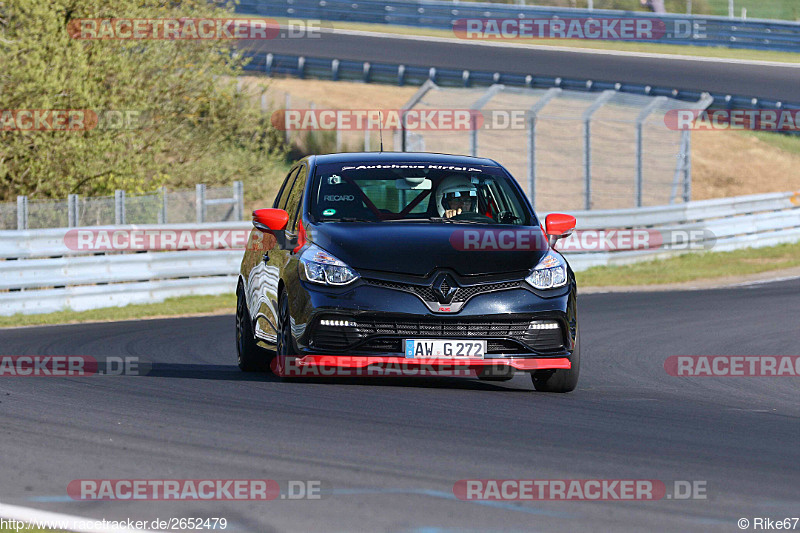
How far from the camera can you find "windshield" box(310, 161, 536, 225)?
9.57m

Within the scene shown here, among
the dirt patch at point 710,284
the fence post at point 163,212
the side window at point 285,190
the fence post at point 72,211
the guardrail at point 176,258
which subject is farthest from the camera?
the dirt patch at point 710,284

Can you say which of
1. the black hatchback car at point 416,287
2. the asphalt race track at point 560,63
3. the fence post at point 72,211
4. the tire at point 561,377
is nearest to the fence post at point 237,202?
the fence post at point 72,211

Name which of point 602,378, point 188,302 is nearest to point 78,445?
point 602,378

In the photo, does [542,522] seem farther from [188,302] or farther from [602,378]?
[188,302]

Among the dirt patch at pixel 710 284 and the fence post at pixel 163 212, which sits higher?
the fence post at pixel 163 212

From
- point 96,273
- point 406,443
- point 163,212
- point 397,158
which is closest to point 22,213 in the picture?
point 96,273

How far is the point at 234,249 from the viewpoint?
2125 centimetres

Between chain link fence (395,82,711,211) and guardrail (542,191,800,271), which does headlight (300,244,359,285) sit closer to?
guardrail (542,191,800,271)

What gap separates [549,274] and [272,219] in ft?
6.89

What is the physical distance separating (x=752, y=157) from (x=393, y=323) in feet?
101

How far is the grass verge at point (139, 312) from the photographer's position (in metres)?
17.6

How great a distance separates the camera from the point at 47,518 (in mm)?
5379

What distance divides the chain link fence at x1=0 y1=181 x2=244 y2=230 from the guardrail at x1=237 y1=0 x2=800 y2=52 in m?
22.8

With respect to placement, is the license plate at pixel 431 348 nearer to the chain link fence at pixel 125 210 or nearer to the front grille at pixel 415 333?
the front grille at pixel 415 333
